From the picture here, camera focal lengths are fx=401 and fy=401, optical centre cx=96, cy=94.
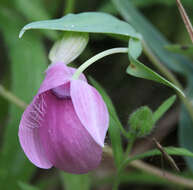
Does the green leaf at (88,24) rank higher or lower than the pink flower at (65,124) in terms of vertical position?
higher

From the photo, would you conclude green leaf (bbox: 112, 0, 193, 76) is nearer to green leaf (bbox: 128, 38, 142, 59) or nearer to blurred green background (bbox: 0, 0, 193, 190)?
blurred green background (bbox: 0, 0, 193, 190)

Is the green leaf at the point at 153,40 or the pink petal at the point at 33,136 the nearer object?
the pink petal at the point at 33,136

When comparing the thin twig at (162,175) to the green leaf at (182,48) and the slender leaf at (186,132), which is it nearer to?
the slender leaf at (186,132)

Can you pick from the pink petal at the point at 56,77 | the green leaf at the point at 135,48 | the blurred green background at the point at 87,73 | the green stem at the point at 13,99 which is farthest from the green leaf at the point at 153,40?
the pink petal at the point at 56,77

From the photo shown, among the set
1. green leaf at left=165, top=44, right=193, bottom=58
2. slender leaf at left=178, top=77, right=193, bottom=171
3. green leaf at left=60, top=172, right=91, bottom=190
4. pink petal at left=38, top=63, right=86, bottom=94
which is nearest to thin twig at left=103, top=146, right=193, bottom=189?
slender leaf at left=178, top=77, right=193, bottom=171

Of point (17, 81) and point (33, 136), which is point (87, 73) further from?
point (33, 136)

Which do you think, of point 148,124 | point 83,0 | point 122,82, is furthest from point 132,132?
point 83,0

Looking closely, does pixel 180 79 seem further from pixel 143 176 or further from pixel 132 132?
pixel 132 132

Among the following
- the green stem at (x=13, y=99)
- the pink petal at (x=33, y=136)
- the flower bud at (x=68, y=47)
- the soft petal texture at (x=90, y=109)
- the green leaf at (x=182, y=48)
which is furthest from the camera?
the green stem at (x=13, y=99)
